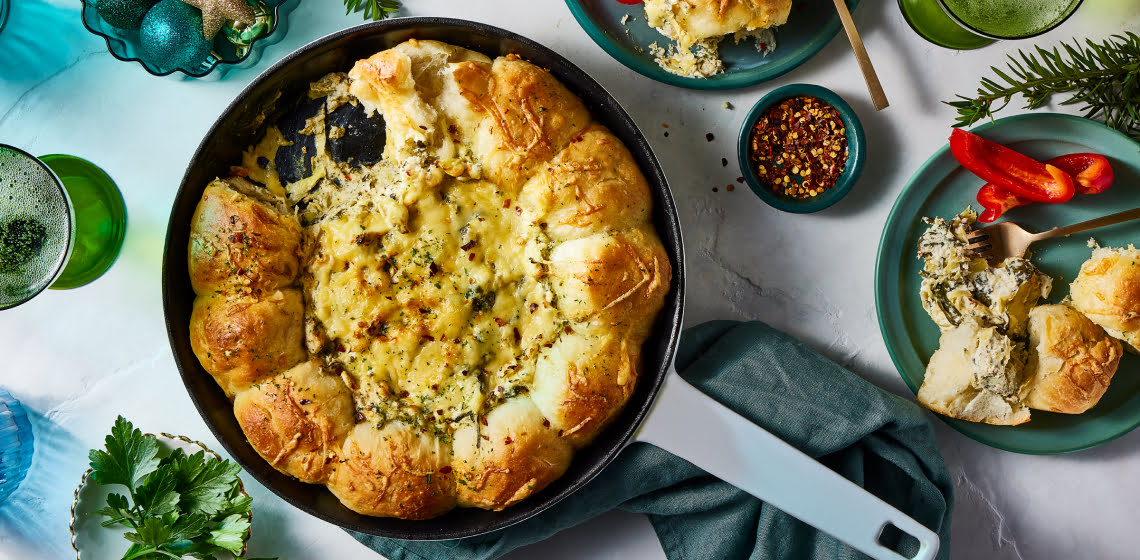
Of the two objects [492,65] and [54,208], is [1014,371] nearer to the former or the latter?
[492,65]

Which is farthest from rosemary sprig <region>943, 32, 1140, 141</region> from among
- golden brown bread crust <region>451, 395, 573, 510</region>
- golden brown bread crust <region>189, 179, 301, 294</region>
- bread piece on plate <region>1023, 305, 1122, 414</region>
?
golden brown bread crust <region>189, 179, 301, 294</region>

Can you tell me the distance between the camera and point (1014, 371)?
3.31 meters

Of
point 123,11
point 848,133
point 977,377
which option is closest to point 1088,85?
point 848,133

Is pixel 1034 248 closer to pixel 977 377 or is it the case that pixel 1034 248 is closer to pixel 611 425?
pixel 977 377

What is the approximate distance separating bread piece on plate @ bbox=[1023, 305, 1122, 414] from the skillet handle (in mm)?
870

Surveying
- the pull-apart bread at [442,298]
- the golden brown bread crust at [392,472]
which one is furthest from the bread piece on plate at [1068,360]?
the golden brown bread crust at [392,472]

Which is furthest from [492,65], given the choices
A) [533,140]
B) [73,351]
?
[73,351]

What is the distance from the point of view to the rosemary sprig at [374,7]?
3.49 m

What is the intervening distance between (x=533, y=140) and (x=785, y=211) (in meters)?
1.35

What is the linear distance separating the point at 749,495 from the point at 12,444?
3719mm

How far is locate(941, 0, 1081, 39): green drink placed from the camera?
3398mm

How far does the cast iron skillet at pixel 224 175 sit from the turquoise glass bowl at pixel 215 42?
414 millimetres

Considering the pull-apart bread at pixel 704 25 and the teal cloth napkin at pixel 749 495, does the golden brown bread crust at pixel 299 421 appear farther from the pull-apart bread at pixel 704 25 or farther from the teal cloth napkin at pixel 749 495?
the pull-apart bread at pixel 704 25

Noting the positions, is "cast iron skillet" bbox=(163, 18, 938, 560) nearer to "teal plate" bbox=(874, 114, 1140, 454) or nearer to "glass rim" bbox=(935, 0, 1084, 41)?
"teal plate" bbox=(874, 114, 1140, 454)
